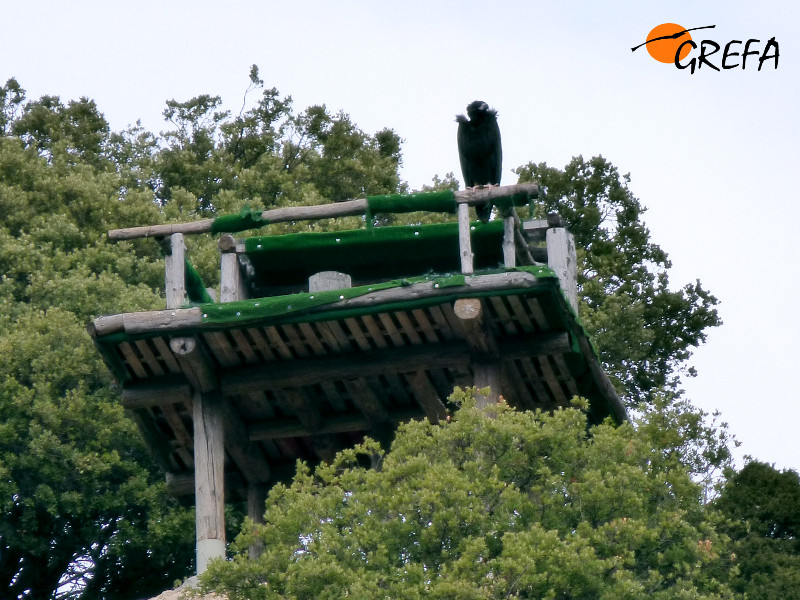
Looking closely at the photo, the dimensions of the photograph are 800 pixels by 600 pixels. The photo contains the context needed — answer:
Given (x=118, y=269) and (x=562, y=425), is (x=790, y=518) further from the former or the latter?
(x=118, y=269)

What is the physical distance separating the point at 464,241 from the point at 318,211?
1539mm

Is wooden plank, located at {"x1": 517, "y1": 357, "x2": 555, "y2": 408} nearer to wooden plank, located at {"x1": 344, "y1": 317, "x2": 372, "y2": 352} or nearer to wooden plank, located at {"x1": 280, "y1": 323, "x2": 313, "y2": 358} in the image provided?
wooden plank, located at {"x1": 344, "y1": 317, "x2": 372, "y2": 352}

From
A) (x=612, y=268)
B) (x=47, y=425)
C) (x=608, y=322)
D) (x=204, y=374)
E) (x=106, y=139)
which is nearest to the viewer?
(x=204, y=374)

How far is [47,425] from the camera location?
23750 millimetres

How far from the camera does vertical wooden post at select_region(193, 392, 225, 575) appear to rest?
54.1ft

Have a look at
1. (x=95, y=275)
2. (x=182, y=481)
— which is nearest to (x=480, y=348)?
(x=182, y=481)

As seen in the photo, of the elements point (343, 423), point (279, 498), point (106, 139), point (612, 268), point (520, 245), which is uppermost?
point (106, 139)

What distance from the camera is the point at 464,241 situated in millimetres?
16359

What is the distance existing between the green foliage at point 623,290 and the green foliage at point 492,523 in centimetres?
1190

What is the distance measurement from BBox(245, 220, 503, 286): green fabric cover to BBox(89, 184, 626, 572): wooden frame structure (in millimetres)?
258

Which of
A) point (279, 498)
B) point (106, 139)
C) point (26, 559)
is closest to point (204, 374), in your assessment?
point (279, 498)

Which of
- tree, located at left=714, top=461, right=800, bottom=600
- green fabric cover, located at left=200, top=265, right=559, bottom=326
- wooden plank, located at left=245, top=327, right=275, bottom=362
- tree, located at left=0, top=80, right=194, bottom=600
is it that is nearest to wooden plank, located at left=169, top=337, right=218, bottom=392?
green fabric cover, located at left=200, top=265, right=559, bottom=326

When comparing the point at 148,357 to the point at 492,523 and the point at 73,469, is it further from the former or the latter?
the point at 73,469

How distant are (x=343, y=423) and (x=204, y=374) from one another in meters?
1.81
